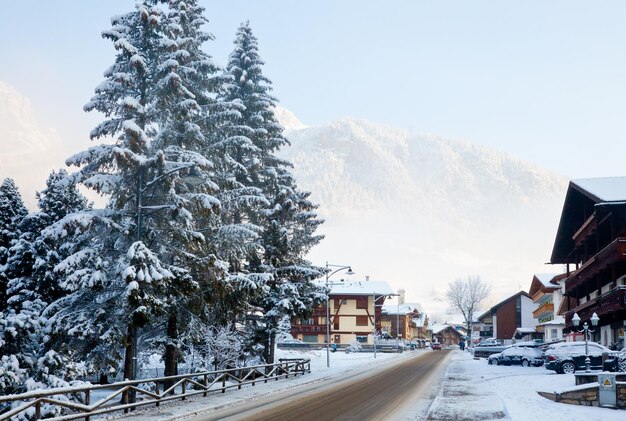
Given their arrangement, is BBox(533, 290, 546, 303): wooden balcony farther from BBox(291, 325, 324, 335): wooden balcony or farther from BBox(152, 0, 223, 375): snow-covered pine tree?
BBox(152, 0, 223, 375): snow-covered pine tree

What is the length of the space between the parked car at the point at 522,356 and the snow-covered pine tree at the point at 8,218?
36911mm

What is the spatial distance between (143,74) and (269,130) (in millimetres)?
13389

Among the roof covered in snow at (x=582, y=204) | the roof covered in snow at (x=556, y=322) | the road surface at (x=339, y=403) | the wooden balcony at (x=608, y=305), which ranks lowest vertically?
the road surface at (x=339, y=403)

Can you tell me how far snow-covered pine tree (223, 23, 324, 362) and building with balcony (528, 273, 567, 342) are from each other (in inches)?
1462

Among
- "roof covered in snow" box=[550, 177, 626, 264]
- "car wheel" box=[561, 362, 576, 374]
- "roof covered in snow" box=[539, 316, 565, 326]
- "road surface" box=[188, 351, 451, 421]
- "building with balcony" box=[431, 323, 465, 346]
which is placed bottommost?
"building with balcony" box=[431, 323, 465, 346]

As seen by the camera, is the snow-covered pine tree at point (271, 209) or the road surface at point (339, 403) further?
the snow-covered pine tree at point (271, 209)

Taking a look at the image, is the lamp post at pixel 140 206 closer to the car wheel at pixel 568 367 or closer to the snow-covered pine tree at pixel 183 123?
the snow-covered pine tree at pixel 183 123

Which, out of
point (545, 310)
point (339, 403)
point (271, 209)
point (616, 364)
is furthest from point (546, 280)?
point (339, 403)

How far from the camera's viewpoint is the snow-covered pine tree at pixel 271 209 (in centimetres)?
3628

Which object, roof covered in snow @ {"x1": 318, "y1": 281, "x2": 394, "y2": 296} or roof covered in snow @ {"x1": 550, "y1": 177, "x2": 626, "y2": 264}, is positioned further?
roof covered in snow @ {"x1": 318, "y1": 281, "x2": 394, "y2": 296}

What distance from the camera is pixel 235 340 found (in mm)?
34688

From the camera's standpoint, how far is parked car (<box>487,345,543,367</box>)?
50219mm

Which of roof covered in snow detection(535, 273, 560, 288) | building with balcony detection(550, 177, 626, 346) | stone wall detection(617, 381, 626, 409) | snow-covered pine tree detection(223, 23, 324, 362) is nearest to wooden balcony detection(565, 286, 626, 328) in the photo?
building with balcony detection(550, 177, 626, 346)

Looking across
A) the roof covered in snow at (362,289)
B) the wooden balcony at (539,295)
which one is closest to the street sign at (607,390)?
the wooden balcony at (539,295)
